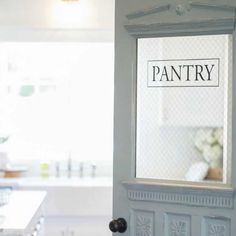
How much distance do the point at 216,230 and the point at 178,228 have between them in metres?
0.19

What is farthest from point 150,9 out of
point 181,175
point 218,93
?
point 181,175

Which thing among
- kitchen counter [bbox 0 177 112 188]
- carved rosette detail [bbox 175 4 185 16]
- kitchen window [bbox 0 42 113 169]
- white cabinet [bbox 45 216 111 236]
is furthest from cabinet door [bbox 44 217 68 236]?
carved rosette detail [bbox 175 4 185 16]

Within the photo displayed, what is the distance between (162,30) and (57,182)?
2056 millimetres

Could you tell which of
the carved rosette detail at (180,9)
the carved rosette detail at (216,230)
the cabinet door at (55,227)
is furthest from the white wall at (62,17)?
the carved rosette detail at (216,230)

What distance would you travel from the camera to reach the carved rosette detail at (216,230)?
2.21 m

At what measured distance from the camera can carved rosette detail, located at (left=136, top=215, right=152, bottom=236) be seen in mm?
2346

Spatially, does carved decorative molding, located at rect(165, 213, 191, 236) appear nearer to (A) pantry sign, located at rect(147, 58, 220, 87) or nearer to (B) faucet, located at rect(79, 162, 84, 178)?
(A) pantry sign, located at rect(147, 58, 220, 87)

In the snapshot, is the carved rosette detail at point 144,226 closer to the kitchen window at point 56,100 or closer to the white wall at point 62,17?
the kitchen window at point 56,100

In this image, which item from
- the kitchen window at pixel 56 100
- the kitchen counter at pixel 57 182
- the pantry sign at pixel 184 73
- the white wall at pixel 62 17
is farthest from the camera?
the kitchen window at pixel 56 100

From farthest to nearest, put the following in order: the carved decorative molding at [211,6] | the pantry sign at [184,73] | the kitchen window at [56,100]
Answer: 1. the kitchen window at [56,100]
2. the pantry sign at [184,73]
3. the carved decorative molding at [211,6]

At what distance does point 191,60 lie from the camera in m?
2.28

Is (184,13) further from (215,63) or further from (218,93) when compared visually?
(218,93)

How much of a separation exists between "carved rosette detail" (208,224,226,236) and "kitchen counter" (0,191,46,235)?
967 mm

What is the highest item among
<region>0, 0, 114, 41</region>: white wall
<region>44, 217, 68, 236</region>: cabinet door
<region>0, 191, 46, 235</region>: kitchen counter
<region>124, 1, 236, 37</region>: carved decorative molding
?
<region>0, 0, 114, 41</region>: white wall
